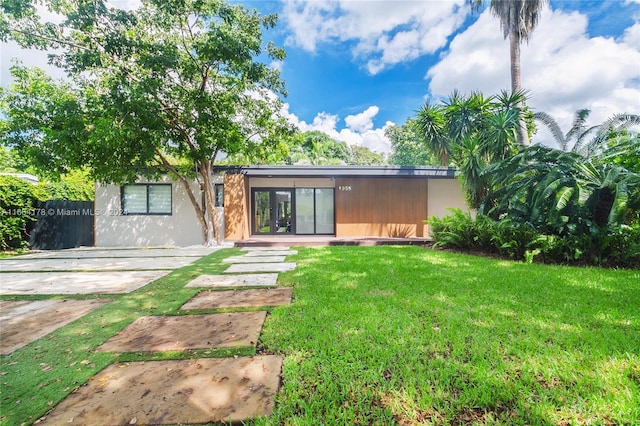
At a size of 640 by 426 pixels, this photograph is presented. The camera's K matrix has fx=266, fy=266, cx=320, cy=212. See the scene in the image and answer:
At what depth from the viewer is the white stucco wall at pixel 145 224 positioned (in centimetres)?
973

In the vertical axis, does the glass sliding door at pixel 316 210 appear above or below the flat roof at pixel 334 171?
below

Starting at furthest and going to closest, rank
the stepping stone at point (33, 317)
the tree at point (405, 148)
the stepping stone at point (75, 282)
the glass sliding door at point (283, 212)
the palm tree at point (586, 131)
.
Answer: the tree at point (405, 148)
the glass sliding door at point (283, 212)
the palm tree at point (586, 131)
the stepping stone at point (75, 282)
the stepping stone at point (33, 317)

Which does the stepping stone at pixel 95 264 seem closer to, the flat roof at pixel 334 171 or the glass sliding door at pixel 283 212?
the flat roof at pixel 334 171

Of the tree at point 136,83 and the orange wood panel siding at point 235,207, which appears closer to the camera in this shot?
the tree at point 136,83

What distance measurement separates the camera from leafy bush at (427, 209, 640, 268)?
16.8 ft

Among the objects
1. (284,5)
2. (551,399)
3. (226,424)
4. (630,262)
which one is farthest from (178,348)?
(284,5)

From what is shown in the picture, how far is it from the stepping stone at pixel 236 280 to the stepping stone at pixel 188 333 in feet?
4.08

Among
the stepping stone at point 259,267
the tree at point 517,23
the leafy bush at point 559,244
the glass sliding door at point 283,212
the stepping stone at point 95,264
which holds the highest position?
the tree at point 517,23

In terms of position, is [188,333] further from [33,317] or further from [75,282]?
[75,282]

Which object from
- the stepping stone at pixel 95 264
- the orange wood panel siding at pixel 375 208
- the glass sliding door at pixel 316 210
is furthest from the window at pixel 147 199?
the orange wood panel siding at pixel 375 208

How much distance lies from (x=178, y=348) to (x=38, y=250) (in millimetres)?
9841

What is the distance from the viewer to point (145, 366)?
198 centimetres

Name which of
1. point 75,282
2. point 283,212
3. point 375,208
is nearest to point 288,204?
point 283,212

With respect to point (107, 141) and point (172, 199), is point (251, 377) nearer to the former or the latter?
point (107, 141)
